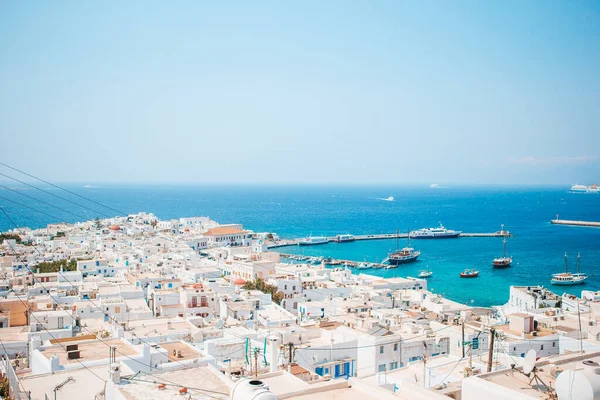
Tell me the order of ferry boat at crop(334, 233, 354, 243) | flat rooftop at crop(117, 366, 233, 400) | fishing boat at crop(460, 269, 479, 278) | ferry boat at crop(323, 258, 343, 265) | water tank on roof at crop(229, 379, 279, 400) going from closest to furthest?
water tank on roof at crop(229, 379, 279, 400) < flat rooftop at crop(117, 366, 233, 400) < fishing boat at crop(460, 269, 479, 278) < ferry boat at crop(323, 258, 343, 265) < ferry boat at crop(334, 233, 354, 243)

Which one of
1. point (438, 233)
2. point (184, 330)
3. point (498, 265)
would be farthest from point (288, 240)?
point (184, 330)

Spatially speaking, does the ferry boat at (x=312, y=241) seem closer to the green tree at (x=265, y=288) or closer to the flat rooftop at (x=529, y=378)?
the green tree at (x=265, y=288)

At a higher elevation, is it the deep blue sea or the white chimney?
the white chimney

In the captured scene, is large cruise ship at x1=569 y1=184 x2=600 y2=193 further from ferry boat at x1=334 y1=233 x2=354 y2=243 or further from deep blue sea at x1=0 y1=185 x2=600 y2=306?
ferry boat at x1=334 y1=233 x2=354 y2=243

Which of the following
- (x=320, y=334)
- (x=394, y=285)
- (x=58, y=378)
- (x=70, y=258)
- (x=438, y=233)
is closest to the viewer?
(x=58, y=378)

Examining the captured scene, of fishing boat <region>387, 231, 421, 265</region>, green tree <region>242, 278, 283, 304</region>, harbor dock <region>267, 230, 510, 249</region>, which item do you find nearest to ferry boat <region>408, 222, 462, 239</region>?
harbor dock <region>267, 230, 510, 249</region>

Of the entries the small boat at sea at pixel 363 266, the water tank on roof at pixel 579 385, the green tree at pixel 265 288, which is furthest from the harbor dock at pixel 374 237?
the water tank on roof at pixel 579 385

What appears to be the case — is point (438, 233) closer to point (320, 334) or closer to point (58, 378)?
point (320, 334)
